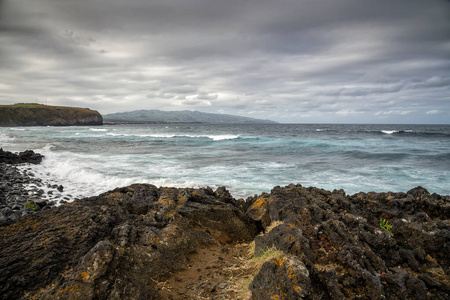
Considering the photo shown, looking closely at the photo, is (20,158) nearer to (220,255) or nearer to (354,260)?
(220,255)

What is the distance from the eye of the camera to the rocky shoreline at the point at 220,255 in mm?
3217

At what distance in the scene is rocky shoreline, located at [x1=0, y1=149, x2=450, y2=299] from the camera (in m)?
3.22

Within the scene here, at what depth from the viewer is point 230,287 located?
12.9 ft

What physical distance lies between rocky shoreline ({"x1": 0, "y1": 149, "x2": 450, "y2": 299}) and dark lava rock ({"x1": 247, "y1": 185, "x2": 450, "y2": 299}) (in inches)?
0.5

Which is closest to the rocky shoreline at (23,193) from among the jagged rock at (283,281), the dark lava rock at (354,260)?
the jagged rock at (283,281)

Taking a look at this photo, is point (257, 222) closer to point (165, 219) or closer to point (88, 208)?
point (165, 219)

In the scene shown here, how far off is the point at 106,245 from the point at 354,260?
12.2ft

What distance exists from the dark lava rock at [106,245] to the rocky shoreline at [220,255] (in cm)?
2

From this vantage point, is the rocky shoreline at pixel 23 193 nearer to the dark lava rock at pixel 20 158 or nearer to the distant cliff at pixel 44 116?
the dark lava rock at pixel 20 158

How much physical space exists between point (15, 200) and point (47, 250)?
9.01 m

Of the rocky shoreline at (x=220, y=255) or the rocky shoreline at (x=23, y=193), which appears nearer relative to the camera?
the rocky shoreline at (x=220, y=255)

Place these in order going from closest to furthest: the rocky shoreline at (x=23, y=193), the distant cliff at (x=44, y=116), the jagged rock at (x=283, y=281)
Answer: the jagged rock at (x=283, y=281) → the rocky shoreline at (x=23, y=193) → the distant cliff at (x=44, y=116)

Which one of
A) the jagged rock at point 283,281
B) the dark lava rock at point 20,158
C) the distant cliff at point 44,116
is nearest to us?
the jagged rock at point 283,281

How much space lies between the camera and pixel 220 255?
516 centimetres
